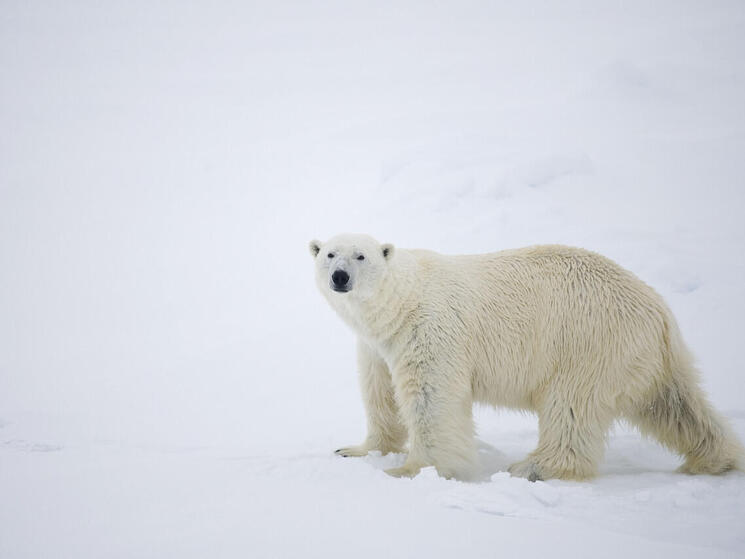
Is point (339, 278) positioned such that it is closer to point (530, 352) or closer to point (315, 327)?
point (530, 352)

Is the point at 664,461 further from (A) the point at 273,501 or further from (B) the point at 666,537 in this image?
(A) the point at 273,501

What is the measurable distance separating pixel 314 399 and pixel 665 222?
603 centimetres

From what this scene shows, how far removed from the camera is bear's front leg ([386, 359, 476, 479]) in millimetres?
3590

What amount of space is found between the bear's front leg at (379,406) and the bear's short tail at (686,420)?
1.72 metres

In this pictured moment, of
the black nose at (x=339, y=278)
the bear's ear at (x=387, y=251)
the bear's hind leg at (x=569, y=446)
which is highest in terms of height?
the bear's ear at (x=387, y=251)

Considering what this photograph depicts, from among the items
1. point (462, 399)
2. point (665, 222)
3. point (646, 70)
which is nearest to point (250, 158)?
point (646, 70)

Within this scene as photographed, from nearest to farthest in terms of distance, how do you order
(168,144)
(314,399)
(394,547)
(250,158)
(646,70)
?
(394,547), (314,399), (646,70), (250,158), (168,144)

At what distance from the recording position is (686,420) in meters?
3.63

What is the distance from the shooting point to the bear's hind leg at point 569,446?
11.7ft

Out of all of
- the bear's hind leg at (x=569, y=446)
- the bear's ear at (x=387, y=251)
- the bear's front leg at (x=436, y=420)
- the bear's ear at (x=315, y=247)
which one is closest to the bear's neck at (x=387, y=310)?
the bear's ear at (x=387, y=251)

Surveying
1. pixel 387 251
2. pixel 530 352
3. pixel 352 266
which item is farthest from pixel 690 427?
pixel 352 266

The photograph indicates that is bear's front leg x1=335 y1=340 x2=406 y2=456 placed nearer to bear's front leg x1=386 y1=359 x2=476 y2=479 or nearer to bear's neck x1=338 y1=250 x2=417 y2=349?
bear's neck x1=338 y1=250 x2=417 y2=349

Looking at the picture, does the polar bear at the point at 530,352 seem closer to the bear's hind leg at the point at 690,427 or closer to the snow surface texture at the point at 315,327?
the bear's hind leg at the point at 690,427

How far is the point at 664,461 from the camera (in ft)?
13.2
